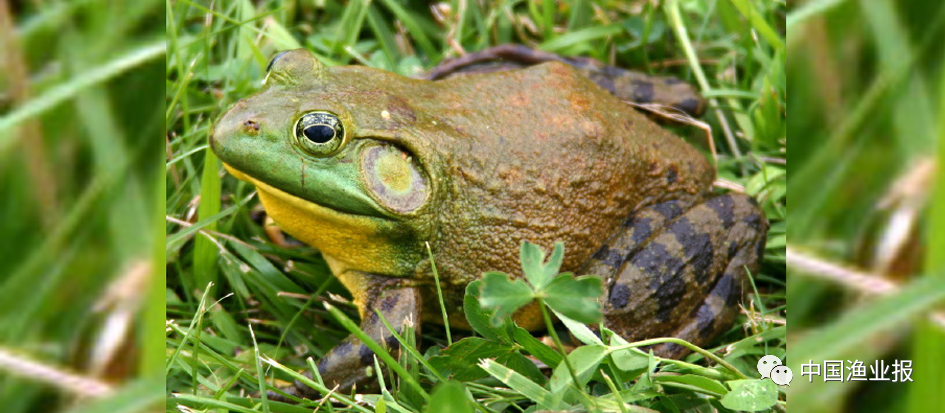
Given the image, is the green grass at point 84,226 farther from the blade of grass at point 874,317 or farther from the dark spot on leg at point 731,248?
the dark spot on leg at point 731,248

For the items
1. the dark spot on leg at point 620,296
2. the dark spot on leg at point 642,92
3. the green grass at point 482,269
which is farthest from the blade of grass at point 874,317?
the dark spot on leg at point 642,92

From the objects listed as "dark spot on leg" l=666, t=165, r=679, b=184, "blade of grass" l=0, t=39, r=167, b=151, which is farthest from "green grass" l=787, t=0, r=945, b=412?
"dark spot on leg" l=666, t=165, r=679, b=184

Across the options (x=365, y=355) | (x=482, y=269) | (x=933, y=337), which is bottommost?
(x=365, y=355)

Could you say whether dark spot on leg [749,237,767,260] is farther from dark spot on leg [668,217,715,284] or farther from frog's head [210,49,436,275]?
frog's head [210,49,436,275]

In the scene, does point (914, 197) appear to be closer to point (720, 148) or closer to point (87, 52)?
point (87, 52)

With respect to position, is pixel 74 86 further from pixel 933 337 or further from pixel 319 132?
pixel 319 132

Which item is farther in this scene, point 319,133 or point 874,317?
point 319,133

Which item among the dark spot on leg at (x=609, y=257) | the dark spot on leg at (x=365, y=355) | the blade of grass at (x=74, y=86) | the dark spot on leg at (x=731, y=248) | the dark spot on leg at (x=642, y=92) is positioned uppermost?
the blade of grass at (x=74, y=86)

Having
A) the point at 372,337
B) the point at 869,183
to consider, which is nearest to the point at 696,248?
the point at 372,337
